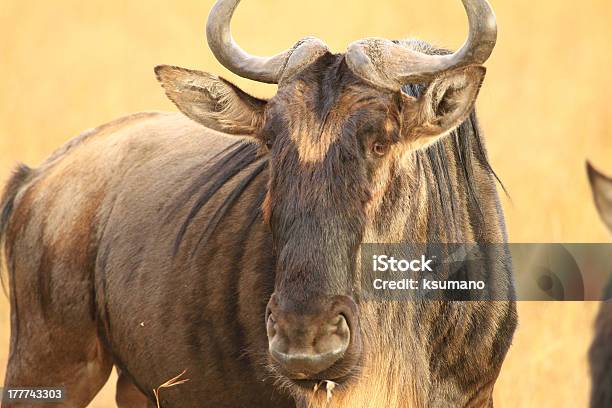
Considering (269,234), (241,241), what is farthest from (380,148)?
(241,241)

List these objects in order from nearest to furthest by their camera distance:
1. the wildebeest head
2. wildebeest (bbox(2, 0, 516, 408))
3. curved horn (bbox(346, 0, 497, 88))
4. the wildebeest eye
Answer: the wildebeest head, wildebeest (bbox(2, 0, 516, 408)), the wildebeest eye, curved horn (bbox(346, 0, 497, 88))

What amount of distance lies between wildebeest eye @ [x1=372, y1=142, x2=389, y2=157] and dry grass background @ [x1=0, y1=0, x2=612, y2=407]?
5579mm

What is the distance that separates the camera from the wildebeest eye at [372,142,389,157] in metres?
5.43

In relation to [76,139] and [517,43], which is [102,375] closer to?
[76,139]

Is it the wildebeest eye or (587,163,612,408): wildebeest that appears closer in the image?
(587,163,612,408): wildebeest

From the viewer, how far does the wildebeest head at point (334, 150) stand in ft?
16.8

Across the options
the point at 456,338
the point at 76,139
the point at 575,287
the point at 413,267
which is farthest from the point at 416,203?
the point at 76,139

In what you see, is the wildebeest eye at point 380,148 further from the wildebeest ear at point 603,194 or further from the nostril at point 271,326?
the wildebeest ear at point 603,194

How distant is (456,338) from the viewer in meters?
5.97

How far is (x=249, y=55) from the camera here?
6094mm

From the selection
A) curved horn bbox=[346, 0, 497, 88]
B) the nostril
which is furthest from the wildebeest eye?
the nostril

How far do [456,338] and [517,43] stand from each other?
10228 millimetres

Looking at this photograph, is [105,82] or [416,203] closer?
[416,203]

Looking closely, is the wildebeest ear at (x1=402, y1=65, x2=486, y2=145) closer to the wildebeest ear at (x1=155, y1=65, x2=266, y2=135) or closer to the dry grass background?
the wildebeest ear at (x1=155, y1=65, x2=266, y2=135)
